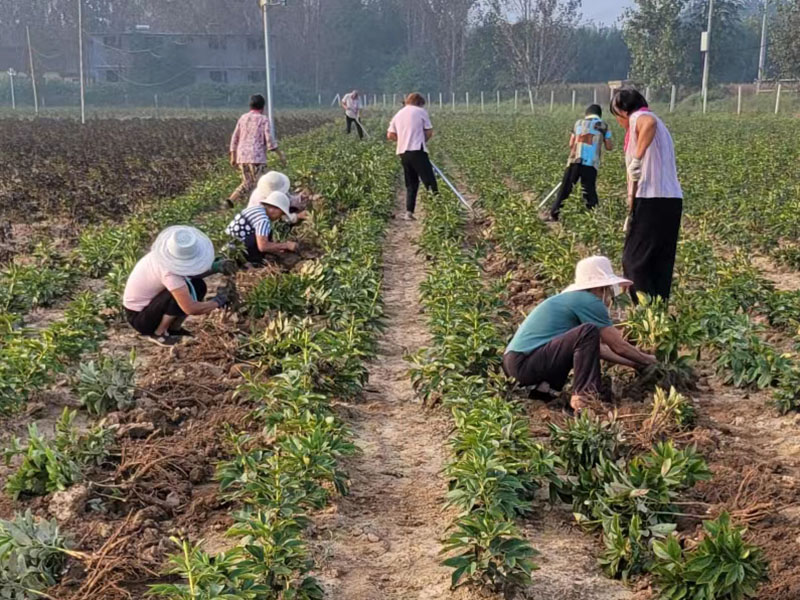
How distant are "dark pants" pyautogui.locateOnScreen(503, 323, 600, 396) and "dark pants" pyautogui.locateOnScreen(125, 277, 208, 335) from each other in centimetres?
251

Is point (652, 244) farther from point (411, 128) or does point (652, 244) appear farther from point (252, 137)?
point (252, 137)

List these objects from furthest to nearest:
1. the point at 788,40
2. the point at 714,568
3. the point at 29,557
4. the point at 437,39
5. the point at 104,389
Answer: the point at 437,39 → the point at 788,40 → the point at 104,389 → the point at 29,557 → the point at 714,568

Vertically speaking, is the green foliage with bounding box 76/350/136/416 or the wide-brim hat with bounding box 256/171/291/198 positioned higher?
Result: the wide-brim hat with bounding box 256/171/291/198

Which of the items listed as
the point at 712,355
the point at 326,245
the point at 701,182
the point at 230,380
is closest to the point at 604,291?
the point at 712,355

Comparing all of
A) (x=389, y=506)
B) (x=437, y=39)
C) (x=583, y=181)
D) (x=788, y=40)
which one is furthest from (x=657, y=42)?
(x=389, y=506)

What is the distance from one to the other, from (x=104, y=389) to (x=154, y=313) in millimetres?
1236

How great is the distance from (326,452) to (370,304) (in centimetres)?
294

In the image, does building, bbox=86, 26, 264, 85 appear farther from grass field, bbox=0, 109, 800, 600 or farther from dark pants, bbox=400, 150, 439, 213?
grass field, bbox=0, 109, 800, 600

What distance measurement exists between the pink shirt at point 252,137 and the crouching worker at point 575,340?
7566mm

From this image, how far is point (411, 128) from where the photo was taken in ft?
38.7

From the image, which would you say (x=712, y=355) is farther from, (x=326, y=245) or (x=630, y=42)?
(x=630, y=42)

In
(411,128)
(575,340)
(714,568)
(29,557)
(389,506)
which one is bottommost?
(389,506)

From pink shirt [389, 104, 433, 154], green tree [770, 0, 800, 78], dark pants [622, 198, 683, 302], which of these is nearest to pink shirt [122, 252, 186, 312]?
dark pants [622, 198, 683, 302]

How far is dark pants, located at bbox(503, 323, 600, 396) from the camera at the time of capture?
5.14 m
